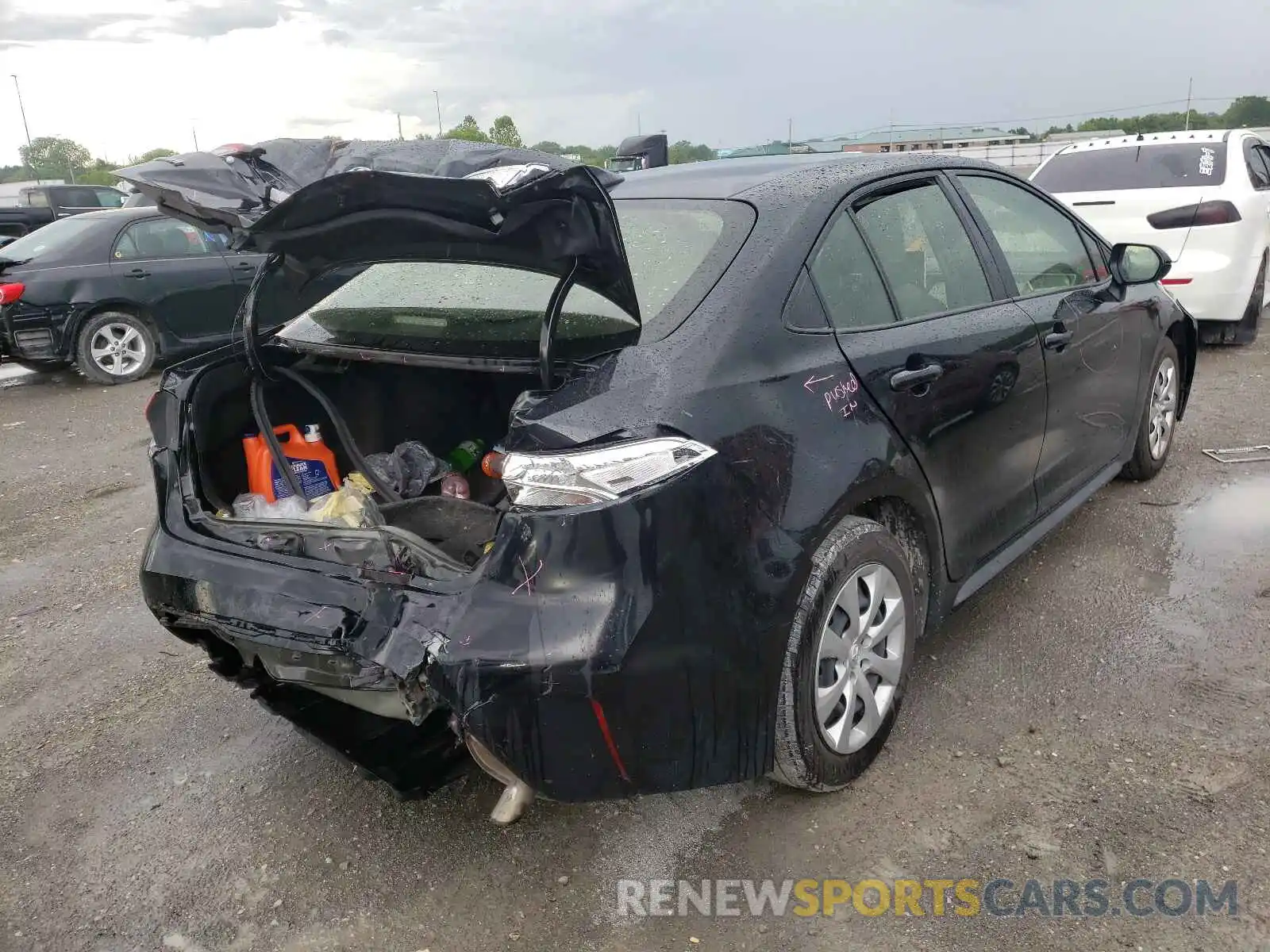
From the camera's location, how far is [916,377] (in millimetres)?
2658

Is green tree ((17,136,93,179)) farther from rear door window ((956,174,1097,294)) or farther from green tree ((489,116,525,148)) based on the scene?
rear door window ((956,174,1097,294))

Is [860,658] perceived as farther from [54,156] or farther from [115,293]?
Result: [54,156]

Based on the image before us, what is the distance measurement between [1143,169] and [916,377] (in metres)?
6.01

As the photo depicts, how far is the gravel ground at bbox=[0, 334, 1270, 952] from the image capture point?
2262 millimetres

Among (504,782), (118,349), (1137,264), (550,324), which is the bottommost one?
(504,782)

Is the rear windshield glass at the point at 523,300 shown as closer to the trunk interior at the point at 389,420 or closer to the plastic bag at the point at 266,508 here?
the trunk interior at the point at 389,420

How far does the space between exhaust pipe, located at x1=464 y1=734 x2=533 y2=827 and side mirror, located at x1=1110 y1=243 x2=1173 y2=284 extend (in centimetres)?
321

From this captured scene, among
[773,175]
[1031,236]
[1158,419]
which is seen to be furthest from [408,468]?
[1158,419]

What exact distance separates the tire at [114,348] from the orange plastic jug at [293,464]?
21.7ft

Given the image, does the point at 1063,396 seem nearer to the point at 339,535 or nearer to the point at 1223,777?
the point at 1223,777

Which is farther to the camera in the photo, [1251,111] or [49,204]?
[1251,111]

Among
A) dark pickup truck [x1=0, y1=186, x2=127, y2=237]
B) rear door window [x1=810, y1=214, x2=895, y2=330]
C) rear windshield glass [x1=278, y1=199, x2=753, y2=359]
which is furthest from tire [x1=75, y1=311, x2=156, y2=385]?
dark pickup truck [x1=0, y1=186, x2=127, y2=237]

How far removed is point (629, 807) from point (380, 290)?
1.78m

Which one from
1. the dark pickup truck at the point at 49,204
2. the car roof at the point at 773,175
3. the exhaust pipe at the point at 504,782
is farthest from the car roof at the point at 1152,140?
the dark pickup truck at the point at 49,204
